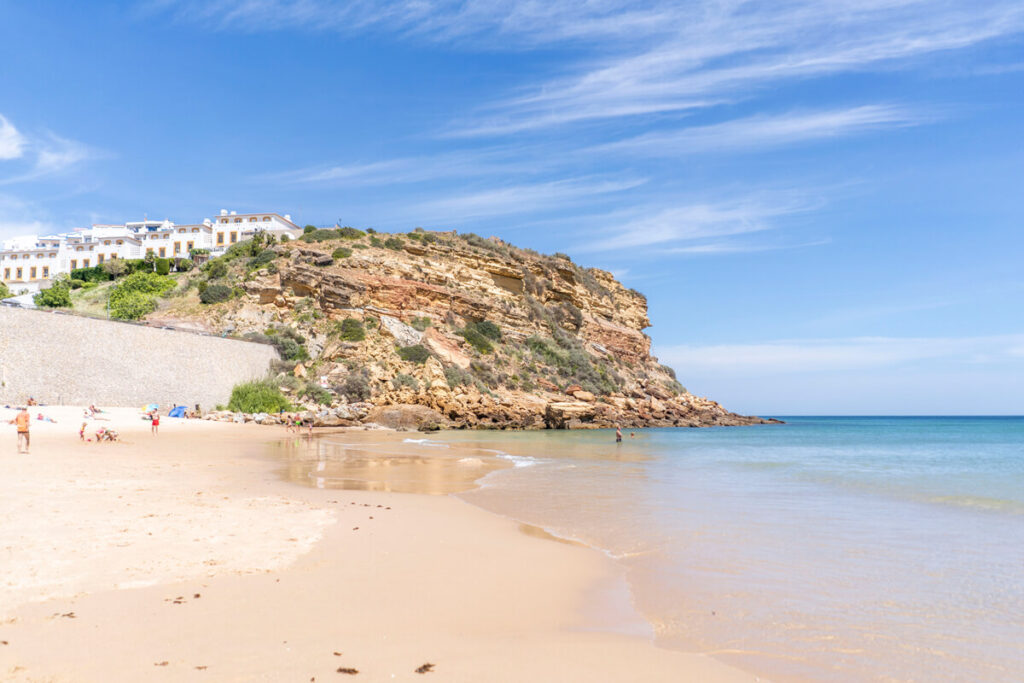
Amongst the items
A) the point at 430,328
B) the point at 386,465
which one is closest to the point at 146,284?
the point at 430,328

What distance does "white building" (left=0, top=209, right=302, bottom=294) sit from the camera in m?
68.4

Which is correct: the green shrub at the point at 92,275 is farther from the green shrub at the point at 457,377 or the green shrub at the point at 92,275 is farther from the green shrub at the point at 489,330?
the green shrub at the point at 457,377

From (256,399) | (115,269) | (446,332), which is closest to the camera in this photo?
(256,399)

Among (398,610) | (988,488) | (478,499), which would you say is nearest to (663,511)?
(478,499)

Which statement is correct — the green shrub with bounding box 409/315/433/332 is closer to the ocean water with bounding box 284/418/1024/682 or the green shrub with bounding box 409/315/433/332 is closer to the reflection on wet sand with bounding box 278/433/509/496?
the reflection on wet sand with bounding box 278/433/509/496

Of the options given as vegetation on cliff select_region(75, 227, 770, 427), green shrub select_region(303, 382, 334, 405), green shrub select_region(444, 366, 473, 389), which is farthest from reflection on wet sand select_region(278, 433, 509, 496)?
green shrub select_region(444, 366, 473, 389)

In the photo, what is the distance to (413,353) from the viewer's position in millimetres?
37719

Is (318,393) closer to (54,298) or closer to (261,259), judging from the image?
(261,259)

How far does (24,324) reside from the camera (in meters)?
22.5

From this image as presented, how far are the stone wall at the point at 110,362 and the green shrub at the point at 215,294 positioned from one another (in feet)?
28.9

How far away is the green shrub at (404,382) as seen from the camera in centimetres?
3497

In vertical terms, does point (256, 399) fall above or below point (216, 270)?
below

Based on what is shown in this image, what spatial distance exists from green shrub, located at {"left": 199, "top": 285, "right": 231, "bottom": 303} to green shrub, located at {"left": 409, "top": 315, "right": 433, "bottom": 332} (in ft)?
37.6

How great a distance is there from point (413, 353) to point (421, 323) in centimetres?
440
